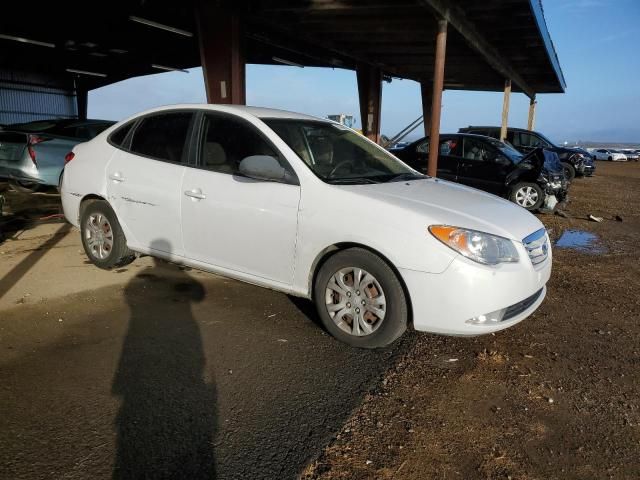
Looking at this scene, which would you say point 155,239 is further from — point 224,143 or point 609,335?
point 609,335

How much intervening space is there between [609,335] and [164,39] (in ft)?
59.6

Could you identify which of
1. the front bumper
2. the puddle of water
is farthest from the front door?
the puddle of water

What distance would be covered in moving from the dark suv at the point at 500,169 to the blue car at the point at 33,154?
717 centimetres

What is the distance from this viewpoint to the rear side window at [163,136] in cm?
442

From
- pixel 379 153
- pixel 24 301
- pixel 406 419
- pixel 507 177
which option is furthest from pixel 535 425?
pixel 507 177

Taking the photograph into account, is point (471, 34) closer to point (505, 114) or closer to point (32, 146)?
point (505, 114)

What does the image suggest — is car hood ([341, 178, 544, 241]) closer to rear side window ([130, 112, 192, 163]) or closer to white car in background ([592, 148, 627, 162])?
rear side window ([130, 112, 192, 163])

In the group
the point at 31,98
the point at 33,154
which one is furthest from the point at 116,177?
the point at 31,98

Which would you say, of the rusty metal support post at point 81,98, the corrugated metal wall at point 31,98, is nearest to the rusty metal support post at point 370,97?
the corrugated metal wall at point 31,98

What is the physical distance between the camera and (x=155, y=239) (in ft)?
14.9

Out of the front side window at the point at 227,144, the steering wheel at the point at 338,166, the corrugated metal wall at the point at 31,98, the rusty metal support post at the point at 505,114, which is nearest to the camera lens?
the steering wheel at the point at 338,166

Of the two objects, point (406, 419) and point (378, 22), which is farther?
point (378, 22)

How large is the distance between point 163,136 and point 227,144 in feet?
2.58

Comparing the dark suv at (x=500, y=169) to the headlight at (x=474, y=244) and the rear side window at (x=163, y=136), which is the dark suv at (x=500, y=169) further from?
the headlight at (x=474, y=244)
